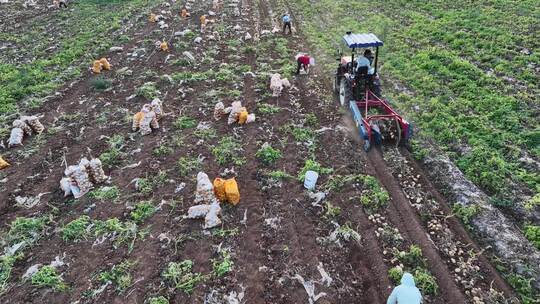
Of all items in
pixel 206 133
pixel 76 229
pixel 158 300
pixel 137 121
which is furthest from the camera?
pixel 137 121

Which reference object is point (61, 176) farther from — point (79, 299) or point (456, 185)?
point (456, 185)

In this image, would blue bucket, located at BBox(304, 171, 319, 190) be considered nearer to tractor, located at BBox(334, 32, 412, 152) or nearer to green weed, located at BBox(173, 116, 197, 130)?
tractor, located at BBox(334, 32, 412, 152)

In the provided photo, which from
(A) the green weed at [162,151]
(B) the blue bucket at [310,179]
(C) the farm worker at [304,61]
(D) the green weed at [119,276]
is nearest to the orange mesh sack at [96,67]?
(A) the green weed at [162,151]

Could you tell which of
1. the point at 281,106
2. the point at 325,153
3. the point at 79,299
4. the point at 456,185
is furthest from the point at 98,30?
the point at 456,185

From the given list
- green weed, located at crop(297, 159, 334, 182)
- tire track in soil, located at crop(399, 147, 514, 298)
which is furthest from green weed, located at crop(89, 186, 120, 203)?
tire track in soil, located at crop(399, 147, 514, 298)

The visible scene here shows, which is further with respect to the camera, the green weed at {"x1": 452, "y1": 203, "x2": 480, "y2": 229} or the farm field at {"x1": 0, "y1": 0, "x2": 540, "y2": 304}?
the green weed at {"x1": 452, "y1": 203, "x2": 480, "y2": 229}

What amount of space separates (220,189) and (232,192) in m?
0.31

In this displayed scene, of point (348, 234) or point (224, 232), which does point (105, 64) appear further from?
point (348, 234)

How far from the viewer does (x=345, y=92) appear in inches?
489

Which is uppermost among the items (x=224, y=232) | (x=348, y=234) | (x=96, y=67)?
(x=96, y=67)

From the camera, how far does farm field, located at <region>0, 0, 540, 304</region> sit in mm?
7148

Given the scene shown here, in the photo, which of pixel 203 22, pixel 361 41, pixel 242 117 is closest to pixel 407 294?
pixel 242 117

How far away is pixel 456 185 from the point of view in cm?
919

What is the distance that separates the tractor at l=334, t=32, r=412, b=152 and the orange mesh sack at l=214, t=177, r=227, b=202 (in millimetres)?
4146
